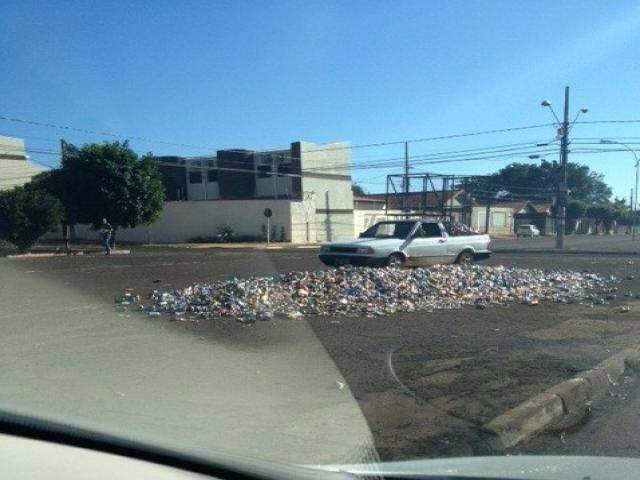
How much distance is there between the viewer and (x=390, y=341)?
9.23 m

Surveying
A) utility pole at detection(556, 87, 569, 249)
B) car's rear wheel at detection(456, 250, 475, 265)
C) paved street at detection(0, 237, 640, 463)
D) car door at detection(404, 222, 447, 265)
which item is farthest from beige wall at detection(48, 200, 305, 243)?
paved street at detection(0, 237, 640, 463)

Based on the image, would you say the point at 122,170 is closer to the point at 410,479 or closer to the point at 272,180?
the point at 272,180

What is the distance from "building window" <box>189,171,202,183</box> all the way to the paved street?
1862 inches

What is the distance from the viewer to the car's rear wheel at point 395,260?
18.4 m

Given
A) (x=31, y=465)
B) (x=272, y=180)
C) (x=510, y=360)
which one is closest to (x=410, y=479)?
(x=31, y=465)

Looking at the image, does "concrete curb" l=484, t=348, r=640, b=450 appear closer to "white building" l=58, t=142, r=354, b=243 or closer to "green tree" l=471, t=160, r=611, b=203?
"white building" l=58, t=142, r=354, b=243

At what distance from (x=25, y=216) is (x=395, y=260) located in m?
19.7

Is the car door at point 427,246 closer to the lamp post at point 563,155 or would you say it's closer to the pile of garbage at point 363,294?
the pile of garbage at point 363,294

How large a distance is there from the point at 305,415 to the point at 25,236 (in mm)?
28600

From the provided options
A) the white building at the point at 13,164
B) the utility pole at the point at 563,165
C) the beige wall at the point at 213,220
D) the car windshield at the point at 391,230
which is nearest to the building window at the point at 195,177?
the beige wall at the point at 213,220

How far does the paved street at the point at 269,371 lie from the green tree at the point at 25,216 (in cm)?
1880

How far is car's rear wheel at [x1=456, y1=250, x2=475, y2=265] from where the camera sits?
20.6 meters

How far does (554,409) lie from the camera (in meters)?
5.99

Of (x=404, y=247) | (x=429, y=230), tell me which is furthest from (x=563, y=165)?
(x=404, y=247)
